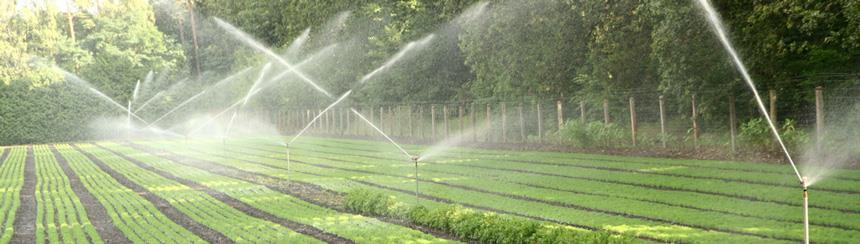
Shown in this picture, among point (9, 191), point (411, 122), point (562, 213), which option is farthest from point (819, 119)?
point (411, 122)

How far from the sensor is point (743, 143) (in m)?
25.6

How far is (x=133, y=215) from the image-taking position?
72.5 feet

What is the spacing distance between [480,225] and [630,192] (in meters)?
5.57

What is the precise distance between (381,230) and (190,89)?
241ft

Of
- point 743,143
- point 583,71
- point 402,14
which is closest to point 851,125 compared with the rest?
point 743,143

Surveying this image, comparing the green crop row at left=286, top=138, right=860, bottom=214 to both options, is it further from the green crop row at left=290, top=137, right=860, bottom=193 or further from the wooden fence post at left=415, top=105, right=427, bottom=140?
the wooden fence post at left=415, top=105, right=427, bottom=140

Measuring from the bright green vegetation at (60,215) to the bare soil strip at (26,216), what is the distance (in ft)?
0.48

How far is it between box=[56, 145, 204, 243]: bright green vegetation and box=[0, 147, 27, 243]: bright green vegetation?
231cm

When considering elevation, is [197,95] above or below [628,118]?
above

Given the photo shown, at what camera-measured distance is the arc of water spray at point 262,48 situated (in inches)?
2795

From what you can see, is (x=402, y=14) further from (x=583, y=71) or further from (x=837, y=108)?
(x=837, y=108)

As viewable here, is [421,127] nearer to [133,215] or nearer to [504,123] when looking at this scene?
[504,123]

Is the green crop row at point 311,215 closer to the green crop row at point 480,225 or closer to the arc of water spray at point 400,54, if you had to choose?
the green crop row at point 480,225

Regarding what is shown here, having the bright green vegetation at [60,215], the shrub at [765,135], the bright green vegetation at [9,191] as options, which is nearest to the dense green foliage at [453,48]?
the shrub at [765,135]
